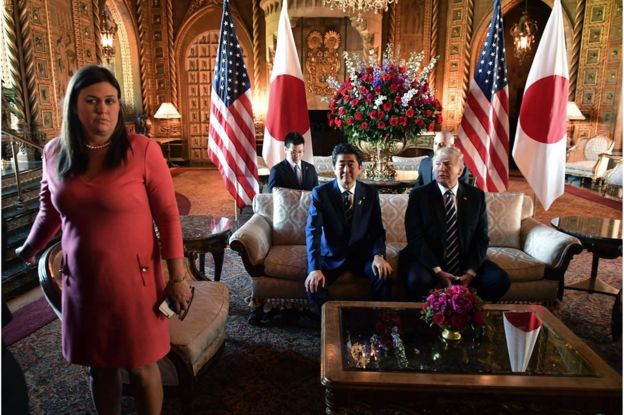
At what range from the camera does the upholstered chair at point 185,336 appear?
2018mm

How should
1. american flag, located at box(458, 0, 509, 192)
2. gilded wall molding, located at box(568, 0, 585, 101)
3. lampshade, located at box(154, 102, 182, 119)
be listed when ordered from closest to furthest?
american flag, located at box(458, 0, 509, 192), gilded wall molding, located at box(568, 0, 585, 101), lampshade, located at box(154, 102, 182, 119)

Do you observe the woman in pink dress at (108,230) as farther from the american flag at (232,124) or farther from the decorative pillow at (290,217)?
the american flag at (232,124)

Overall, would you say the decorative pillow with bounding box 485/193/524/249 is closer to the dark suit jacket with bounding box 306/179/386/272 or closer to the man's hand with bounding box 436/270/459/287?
the man's hand with bounding box 436/270/459/287

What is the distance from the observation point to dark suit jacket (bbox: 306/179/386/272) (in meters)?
3.12

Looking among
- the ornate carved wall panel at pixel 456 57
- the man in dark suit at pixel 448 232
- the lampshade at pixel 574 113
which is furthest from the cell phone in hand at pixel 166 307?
the ornate carved wall panel at pixel 456 57

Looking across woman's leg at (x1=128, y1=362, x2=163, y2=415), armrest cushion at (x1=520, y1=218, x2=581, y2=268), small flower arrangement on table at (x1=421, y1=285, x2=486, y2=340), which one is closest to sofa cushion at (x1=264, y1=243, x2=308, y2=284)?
small flower arrangement on table at (x1=421, y1=285, x2=486, y2=340)

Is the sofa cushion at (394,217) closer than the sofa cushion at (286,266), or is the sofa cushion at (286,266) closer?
the sofa cushion at (286,266)

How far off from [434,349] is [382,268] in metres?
0.88

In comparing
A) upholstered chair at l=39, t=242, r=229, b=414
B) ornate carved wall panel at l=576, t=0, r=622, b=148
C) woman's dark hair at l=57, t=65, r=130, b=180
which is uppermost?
ornate carved wall panel at l=576, t=0, r=622, b=148

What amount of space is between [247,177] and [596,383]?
3.35m

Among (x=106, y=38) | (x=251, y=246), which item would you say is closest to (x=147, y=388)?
(x=251, y=246)

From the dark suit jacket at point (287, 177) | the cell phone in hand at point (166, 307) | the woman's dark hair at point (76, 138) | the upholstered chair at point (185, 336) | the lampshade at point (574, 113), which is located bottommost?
the upholstered chair at point (185, 336)

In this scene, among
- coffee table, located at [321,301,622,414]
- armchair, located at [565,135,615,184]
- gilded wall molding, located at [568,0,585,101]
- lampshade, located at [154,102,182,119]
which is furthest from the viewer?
lampshade, located at [154,102,182,119]

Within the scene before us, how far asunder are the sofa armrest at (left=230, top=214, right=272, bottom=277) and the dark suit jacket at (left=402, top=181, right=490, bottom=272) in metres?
1.05
